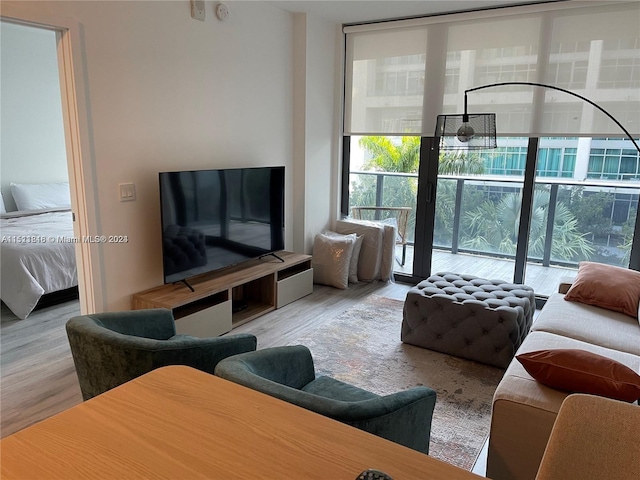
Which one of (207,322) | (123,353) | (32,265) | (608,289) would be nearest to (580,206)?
(608,289)

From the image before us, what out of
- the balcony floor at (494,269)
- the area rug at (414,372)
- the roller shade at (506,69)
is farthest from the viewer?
the balcony floor at (494,269)

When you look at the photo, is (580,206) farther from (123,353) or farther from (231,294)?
(123,353)

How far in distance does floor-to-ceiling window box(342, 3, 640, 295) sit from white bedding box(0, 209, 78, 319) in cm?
301

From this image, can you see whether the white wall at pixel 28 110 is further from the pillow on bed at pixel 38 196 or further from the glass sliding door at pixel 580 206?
the glass sliding door at pixel 580 206

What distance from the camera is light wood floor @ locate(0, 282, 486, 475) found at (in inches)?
105

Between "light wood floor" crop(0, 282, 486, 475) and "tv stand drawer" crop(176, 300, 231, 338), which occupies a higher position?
"tv stand drawer" crop(176, 300, 231, 338)

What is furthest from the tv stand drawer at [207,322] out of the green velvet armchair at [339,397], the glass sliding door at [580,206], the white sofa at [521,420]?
the glass sliding door at [580,206]

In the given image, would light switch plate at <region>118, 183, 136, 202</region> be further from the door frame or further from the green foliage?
the green foliage

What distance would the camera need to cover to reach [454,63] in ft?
14.5

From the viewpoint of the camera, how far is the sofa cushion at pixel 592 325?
2592 millimetres

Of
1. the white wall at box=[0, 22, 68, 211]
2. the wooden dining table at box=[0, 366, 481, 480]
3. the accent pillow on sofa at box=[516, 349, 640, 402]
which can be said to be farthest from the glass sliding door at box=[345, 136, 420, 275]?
the wooden dining table at box=[0, 366, 481, 480]

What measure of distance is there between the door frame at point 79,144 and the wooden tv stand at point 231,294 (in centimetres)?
36

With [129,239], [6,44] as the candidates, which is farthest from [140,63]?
[6,44]

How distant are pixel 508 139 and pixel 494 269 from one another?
1.25 metres
